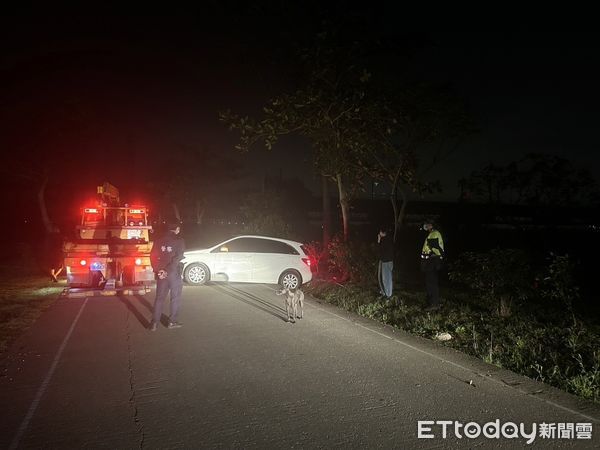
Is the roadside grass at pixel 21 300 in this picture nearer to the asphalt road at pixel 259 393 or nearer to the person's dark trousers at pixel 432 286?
the asphalt road at pixel 259 393

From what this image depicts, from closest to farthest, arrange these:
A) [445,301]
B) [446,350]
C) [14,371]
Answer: [14,371] → [446,350] → [445,301]

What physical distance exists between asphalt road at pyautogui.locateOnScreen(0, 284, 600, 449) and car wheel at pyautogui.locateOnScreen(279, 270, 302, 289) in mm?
5438

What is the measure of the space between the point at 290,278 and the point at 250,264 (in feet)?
4.02

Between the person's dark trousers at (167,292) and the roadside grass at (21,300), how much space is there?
2.27 m

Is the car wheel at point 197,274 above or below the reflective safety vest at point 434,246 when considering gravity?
below

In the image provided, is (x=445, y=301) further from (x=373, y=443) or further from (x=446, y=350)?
(x=373, y=443)

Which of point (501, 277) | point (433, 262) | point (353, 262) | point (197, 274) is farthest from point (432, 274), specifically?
point (197, 274)

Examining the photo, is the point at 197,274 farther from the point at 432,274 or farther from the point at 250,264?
the point at 432,274

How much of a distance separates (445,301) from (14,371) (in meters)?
8.30

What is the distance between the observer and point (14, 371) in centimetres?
635

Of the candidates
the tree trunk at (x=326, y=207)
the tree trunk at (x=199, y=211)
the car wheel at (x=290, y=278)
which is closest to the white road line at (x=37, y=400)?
the car wheel at (x=290, y=278)

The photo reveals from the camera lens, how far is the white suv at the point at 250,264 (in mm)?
14336

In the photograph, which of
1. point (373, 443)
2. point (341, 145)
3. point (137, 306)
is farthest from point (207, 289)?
point (373, 443)

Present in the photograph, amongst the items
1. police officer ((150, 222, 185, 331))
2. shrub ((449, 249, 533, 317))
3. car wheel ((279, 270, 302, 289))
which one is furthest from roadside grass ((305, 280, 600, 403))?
police officer ((150, 222, 185, 331))
